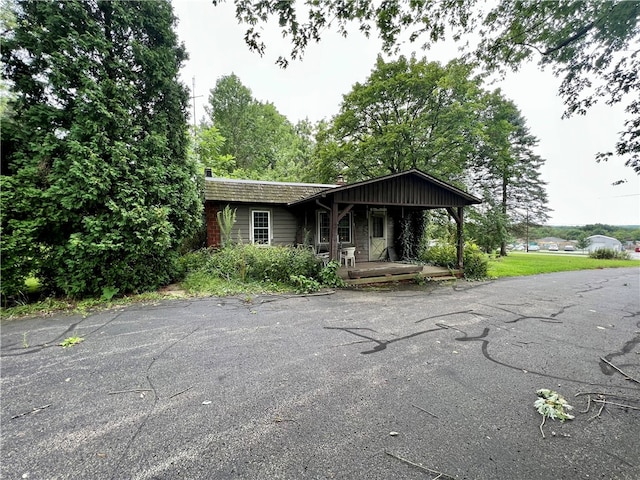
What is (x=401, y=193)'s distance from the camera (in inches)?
352

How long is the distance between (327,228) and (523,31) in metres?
8.13

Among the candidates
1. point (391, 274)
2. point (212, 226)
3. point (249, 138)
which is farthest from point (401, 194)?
point (249, 138)

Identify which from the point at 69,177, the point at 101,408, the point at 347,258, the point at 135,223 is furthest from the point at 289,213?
the point at 101,408

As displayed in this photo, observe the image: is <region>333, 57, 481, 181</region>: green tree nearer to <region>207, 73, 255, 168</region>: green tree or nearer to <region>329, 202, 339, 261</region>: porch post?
<region>329, 202, 339, 261</region>: porch post

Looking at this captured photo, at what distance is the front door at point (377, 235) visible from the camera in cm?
1212

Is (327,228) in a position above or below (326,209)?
below

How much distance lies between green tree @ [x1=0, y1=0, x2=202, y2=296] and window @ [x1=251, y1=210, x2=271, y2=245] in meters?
4.39

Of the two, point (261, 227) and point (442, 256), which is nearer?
point (442, 256)

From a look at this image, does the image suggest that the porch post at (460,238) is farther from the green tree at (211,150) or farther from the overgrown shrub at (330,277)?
the green tree at (211,150)

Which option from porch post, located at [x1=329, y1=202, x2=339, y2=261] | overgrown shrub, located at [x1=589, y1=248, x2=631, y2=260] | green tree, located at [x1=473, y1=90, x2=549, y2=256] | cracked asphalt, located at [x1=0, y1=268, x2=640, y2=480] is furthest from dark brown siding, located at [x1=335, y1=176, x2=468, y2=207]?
overgrown shrub, located at [x1=589, y1=248, x2=631, y2=260]

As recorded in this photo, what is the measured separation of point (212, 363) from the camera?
3.27 meters

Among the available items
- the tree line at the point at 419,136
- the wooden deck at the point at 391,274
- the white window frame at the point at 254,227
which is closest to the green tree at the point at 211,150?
the tree line at the point at 419,136

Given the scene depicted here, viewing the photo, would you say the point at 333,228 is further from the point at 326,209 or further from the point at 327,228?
the point at 327,228

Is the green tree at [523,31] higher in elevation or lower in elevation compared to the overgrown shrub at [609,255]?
higher
